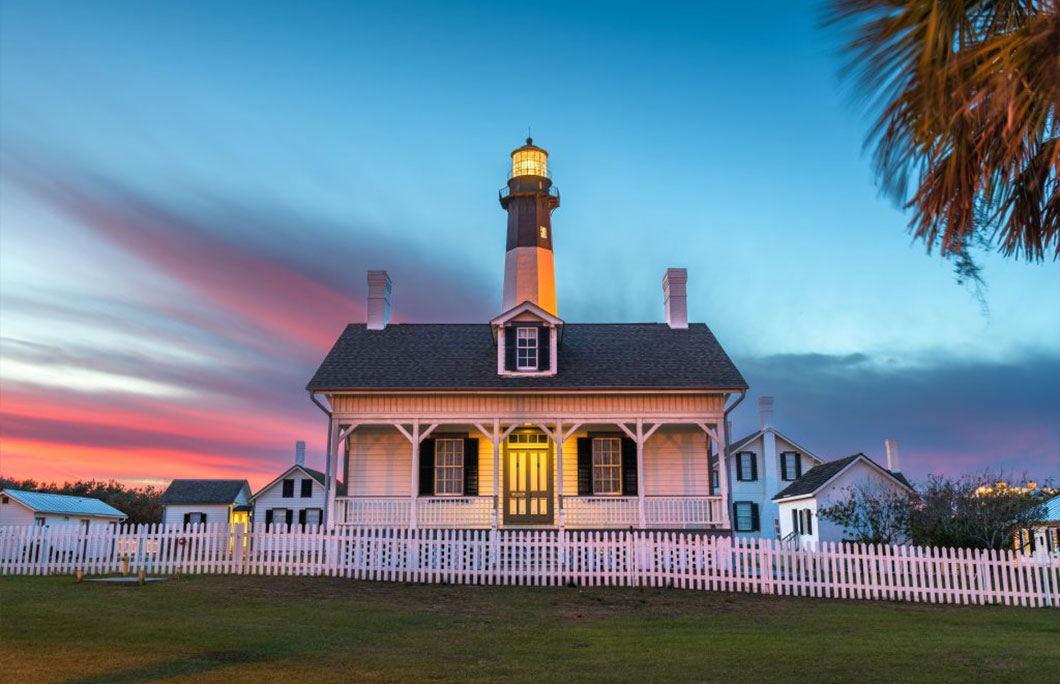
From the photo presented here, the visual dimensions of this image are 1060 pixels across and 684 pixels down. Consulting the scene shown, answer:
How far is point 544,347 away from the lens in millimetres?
22438

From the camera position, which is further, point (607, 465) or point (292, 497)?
point (292, 497)

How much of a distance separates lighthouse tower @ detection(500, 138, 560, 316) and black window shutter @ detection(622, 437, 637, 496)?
6.35 metres

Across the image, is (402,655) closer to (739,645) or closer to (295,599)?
(739,645)

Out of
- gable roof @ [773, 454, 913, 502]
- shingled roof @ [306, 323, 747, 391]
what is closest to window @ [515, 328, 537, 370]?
shingled roof @ [306, 323, 747, 391]

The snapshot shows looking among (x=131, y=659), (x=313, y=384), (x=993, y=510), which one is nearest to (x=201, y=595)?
(x=131, y=659)

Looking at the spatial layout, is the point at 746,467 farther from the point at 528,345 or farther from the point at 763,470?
the point at 528,345

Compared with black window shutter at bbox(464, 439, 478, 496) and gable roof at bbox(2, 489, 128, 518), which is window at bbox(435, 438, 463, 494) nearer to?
black window shutter at bbox(464, 439, 478, 496)

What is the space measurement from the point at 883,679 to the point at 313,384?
16.0 m

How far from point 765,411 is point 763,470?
291 centimetres

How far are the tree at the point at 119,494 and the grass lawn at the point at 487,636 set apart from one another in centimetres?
5504

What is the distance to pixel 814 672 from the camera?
28.4 ft

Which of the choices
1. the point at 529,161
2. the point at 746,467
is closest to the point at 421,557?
the point at 529,161

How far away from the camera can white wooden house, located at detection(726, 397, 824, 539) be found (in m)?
39.7

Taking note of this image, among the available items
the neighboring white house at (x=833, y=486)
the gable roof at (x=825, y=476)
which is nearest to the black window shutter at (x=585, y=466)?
the neighboring white house at (x=833, y=486)
